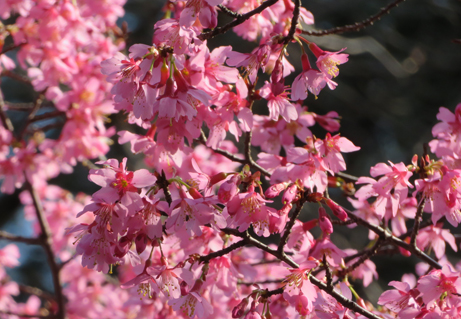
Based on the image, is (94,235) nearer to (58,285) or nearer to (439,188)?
(439,188)

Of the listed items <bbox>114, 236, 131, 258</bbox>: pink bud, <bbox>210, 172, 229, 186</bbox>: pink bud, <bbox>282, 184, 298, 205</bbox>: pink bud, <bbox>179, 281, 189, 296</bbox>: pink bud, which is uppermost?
<bbox>282, 184, 298, 205</bbox>: pink bud

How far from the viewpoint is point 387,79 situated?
5805mm

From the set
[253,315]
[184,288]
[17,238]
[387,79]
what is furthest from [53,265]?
[387,79]

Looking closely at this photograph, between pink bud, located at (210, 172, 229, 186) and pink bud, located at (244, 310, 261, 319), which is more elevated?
pink bud, located at (210, 172, 229, 186)

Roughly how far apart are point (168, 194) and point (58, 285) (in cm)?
153

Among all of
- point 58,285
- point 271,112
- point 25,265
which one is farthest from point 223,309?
point 25,265

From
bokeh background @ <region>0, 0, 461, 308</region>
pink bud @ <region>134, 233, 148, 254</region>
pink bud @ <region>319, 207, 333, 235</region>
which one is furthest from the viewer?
bokeh background @ <region>0, 0, 461, 308</region>

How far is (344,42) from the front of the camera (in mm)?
4531

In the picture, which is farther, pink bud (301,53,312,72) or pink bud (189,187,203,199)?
pink bud (301,53,312,72)

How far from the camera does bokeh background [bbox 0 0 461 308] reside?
17.6 feet

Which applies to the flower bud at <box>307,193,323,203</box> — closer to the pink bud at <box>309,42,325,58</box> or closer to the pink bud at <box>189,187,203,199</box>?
the pink bud at <box>189,187,203,199</box>

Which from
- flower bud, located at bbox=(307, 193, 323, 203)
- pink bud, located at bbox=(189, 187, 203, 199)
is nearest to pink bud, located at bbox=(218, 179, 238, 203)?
pink bud, located at bbox=(189, 187, 203, 199)

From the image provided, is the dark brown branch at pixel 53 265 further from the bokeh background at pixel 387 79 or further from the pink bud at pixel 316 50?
the bokeh background at pixel 387 79

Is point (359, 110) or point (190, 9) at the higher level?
point (190, 9)
